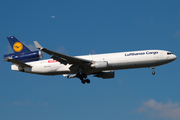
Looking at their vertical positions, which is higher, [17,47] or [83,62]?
[17,47]

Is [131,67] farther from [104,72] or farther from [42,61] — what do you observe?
[42,61]

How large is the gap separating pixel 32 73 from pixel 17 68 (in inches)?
89.5

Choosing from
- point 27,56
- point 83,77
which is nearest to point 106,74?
point 83,77

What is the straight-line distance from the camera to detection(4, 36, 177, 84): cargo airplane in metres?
39.3

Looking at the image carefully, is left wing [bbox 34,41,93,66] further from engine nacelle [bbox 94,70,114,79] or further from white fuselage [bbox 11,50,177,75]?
engine nacelle [bbox 94,70,114,79]

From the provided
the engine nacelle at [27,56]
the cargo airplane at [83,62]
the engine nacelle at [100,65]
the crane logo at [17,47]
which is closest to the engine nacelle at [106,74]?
the cargo airplane at [83,62]

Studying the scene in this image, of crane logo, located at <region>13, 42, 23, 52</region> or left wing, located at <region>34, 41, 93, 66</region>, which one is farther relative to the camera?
crane logo, located at <region>13, 42, 23, 52</region>

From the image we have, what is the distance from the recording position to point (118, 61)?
3941 cm

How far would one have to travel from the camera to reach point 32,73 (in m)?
42.1

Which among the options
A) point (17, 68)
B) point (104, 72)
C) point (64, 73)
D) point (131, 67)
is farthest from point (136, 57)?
point (17, 68)

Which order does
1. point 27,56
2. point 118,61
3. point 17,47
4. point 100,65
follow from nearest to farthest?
1. point 100,65
2. point 118,61
3. point 27,56
4. point 17,47

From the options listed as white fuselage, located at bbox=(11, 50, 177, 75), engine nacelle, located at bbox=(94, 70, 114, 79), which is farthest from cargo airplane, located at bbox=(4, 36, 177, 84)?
engine nacelle, located at bbox=(94, 70, 114, 79)

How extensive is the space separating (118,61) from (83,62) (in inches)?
190

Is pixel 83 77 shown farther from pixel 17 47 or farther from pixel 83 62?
pixel 17 47
